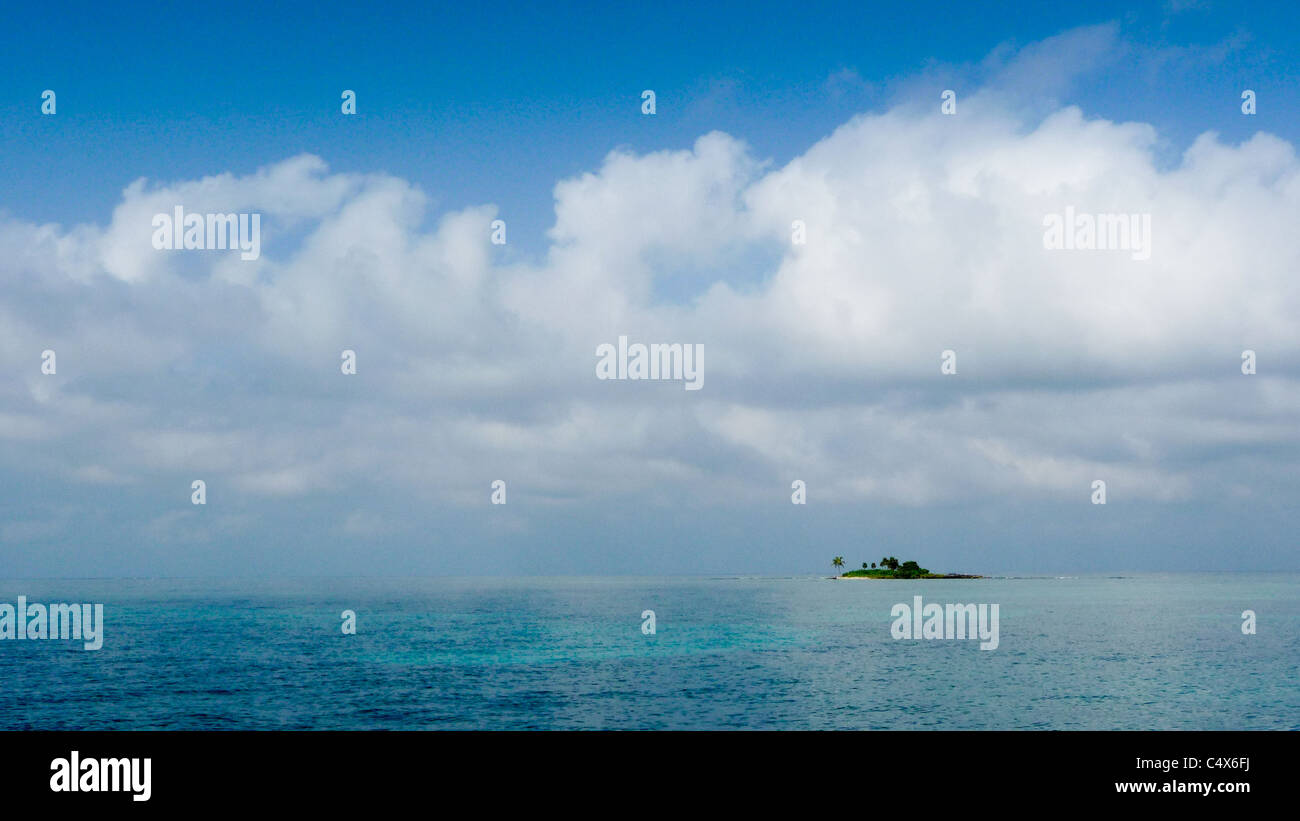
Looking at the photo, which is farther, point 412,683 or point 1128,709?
point 412,683

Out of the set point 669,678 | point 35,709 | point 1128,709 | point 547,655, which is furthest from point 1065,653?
point 35,709

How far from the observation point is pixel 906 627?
4749 inches

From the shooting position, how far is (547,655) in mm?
84062

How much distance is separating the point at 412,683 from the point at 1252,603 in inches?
7409
